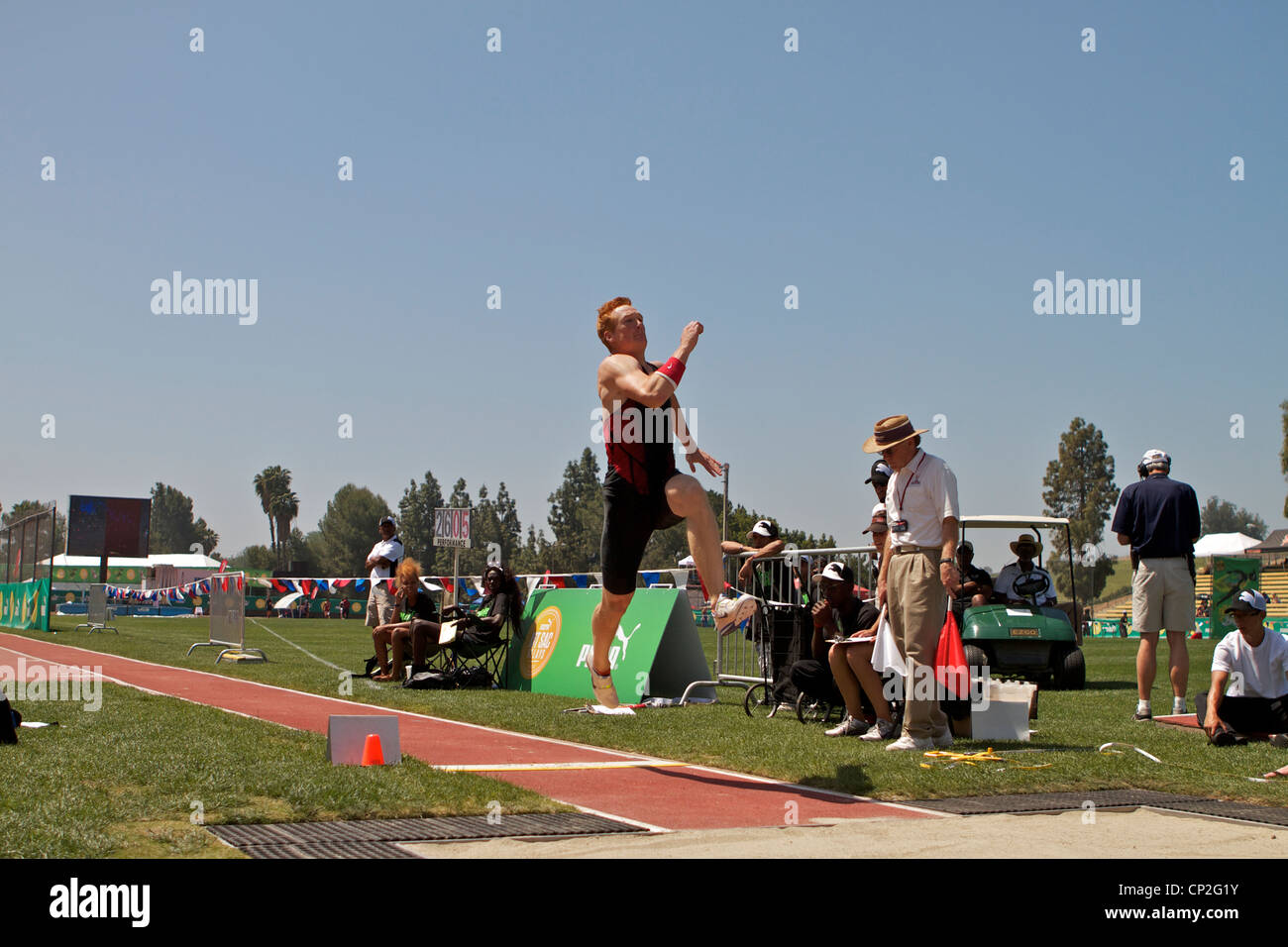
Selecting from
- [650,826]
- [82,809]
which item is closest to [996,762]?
[650,826]

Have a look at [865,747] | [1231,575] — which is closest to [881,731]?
[865,747]

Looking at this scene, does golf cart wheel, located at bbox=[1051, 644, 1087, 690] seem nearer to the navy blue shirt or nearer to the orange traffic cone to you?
the navy blue shirt

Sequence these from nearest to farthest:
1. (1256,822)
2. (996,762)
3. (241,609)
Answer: (1256,822), (996,762), (241,609)

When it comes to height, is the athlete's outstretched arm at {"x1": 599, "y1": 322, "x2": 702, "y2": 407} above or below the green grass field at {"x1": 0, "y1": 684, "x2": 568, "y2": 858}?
above

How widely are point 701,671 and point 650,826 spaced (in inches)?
290

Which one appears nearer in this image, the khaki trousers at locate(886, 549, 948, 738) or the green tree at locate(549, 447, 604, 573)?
the khaki trousers at locate(886, 549, 948, 738)

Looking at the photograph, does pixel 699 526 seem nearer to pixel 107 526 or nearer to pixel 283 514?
pixel 107 526

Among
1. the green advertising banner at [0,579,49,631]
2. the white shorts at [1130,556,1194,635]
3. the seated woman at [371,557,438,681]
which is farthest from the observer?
the green advertising banner at [0,579,49,631]

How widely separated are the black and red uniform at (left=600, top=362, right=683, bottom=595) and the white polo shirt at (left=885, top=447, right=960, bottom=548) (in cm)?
172

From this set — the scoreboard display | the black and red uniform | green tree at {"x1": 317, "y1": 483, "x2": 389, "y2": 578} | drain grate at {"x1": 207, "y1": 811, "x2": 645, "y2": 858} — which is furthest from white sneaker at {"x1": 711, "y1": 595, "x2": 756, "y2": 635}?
green tree at {"x1": 317, "y1": 483, "x2": 389, "y2": 578}

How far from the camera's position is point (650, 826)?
502 centimetres

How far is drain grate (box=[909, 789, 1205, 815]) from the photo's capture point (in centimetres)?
564
